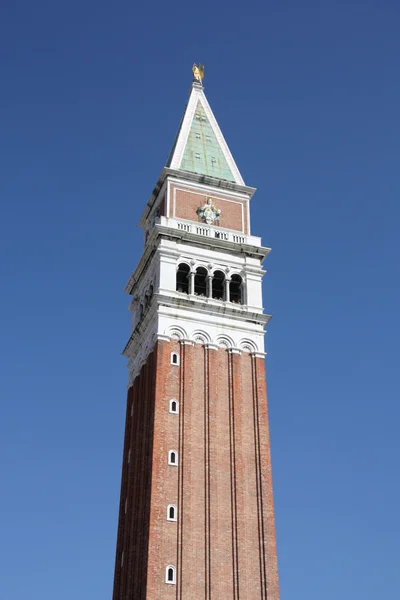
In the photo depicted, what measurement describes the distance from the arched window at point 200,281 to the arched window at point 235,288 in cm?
216

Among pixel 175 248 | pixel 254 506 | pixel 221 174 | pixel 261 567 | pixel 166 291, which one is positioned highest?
pixel 221 174

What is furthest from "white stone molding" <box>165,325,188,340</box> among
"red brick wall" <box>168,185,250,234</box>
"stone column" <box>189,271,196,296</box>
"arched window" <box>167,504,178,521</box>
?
"arched window" <box>167,504,178,521</box>

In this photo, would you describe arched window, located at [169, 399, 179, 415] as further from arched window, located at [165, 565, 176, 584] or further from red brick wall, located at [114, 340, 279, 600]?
arched window, located at [165, 565, 176, 584]

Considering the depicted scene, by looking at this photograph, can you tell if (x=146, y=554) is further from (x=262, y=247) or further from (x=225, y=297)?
(x=262, y=247)

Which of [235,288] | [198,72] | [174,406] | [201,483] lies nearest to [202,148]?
[198,72]

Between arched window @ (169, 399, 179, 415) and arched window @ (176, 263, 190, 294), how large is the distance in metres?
10.4

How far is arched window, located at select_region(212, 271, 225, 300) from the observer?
220ft

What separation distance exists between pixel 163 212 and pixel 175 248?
5.48 m

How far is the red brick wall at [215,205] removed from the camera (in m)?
69.9

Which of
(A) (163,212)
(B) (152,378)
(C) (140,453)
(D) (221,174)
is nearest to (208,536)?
(C) (140,453)

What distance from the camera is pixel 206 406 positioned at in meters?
59.8

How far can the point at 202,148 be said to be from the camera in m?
76.2

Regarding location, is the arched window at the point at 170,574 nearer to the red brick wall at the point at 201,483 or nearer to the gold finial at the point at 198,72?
the red brick wall at the point at 201,483

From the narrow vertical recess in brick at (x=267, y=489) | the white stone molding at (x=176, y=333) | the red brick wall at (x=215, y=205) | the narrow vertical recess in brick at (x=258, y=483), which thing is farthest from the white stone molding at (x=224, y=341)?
the red brick wall at (x=215, y=205)
